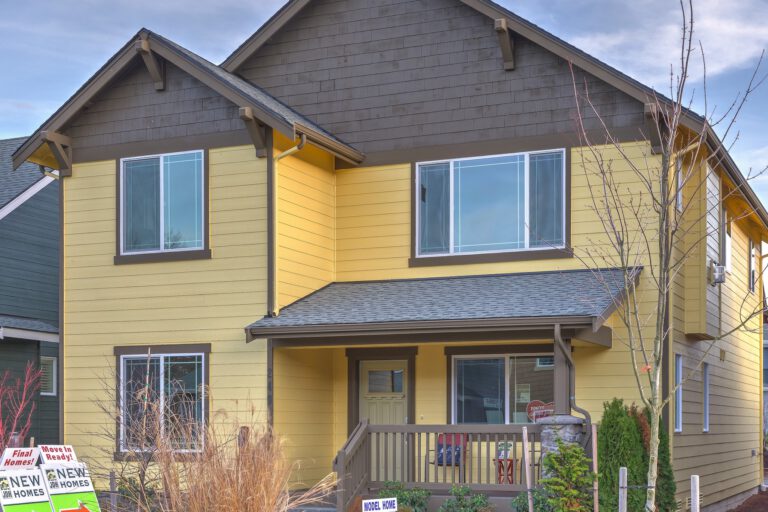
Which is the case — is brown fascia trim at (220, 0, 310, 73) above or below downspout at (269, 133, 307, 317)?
above

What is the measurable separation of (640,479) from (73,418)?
904 centimetres

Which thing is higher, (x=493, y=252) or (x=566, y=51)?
(x=566, y=51)

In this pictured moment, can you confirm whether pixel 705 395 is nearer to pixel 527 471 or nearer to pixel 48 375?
pixel 527 471

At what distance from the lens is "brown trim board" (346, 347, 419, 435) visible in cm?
1659

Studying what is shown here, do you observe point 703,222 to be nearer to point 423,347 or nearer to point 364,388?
point 423,347

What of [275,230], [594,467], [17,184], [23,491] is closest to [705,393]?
[594,467]

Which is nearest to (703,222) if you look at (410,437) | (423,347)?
(423,347)

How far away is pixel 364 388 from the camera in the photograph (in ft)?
56.4

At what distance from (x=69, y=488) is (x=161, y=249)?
588cm

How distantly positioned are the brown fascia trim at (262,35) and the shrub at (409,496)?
8208 mm

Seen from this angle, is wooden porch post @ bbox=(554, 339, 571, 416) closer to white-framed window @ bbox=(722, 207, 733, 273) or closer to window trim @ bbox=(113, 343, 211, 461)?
window trim @ bbox=(113, 343, 211, 461)

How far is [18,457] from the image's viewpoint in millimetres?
12484

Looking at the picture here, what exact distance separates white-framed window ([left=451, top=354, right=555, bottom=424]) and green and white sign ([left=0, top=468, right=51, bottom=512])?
23.2 feet

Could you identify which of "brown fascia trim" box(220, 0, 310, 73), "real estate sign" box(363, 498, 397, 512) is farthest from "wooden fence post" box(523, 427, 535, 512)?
"brown fascia trim" box(220, 0, 310, 73)
